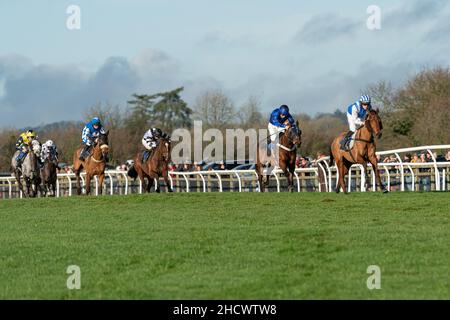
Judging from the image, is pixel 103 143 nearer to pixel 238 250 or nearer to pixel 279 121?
pixel 279 121

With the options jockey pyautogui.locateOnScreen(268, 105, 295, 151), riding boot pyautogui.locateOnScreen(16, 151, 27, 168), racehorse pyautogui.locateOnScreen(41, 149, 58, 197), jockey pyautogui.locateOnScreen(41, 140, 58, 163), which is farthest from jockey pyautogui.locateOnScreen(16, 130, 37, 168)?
jockey pyautogui.locateOnScreen(268, 105, 295, 151)

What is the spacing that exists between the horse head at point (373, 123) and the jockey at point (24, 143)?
42.3 feet

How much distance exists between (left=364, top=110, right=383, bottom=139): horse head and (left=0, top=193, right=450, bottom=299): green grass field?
275 centimetres

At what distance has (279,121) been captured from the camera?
77.6 feet

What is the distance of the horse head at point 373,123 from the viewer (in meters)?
20.3

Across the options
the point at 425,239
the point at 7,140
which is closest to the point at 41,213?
the point at 425,239

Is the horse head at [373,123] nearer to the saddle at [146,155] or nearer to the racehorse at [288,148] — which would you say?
the racehorse at [288,148]

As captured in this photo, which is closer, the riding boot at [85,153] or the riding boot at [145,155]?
the riding boot at [85,153]

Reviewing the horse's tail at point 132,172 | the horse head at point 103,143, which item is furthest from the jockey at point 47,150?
the horse head at point 103,143

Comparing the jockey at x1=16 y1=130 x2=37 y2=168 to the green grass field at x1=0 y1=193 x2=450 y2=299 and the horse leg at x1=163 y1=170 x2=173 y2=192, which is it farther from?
the green grass field at x1=0 y1=193 x2=450 y2=299

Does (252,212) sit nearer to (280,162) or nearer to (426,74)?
(280,162)

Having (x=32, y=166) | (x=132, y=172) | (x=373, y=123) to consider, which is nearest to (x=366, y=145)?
(x=373, y=123)

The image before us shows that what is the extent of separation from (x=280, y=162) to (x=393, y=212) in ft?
25.1
